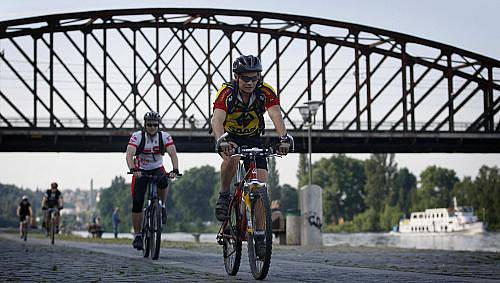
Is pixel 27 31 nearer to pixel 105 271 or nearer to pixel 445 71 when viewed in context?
pixel 445 71

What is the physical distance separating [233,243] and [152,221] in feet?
13.8

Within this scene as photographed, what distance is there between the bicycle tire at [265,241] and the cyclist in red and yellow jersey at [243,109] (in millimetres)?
669

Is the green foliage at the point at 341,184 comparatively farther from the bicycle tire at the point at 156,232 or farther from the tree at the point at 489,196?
the bicycle tire at the point at 156,232

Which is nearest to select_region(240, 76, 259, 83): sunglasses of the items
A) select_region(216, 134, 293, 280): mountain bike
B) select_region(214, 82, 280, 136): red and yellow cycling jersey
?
select_region(214, 82, 280, 136): red and yellow cycling jersey

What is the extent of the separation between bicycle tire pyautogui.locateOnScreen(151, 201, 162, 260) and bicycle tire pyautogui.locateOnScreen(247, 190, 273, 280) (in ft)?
14.8

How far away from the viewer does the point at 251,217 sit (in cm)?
858

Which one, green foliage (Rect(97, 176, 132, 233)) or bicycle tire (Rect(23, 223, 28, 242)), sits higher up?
green foliage (Rect(97, 176, 132, 233))

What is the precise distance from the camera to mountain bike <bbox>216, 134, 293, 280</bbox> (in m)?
8.35

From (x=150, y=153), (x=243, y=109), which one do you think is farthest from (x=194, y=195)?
(x=243, y=109)

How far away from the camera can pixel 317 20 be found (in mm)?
58781

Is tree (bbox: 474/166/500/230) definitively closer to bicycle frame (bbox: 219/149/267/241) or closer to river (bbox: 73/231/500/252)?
river (bbox: 73/231/500/252)

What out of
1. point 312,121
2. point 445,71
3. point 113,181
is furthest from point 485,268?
point 113,181

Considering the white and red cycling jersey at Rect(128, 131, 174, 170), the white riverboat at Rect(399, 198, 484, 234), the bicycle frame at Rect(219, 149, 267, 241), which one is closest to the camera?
the bicycle frame at Rect(219, 149, 267, 241)

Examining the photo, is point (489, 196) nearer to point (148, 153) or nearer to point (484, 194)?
point (484, 194)
